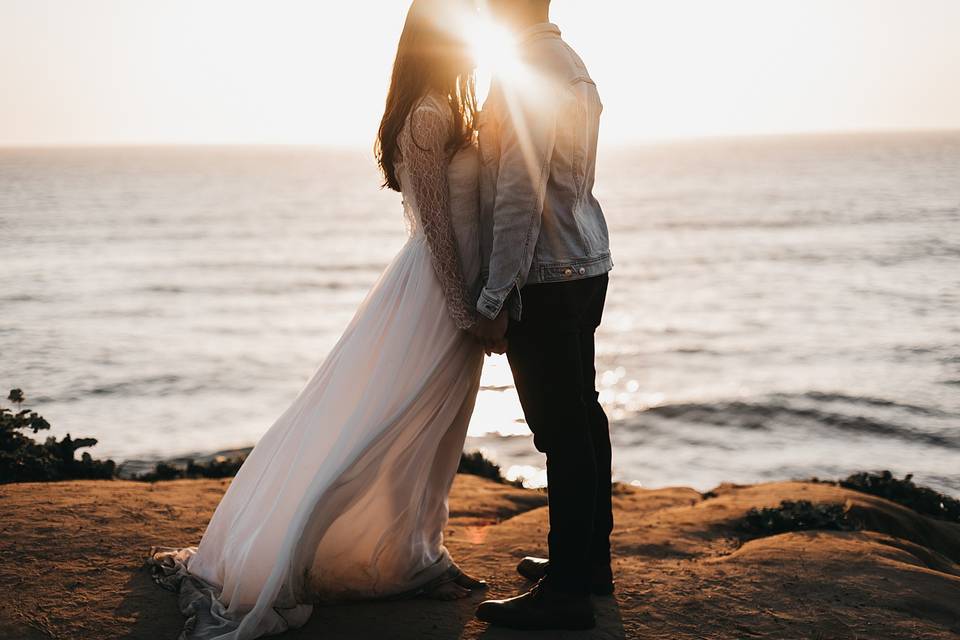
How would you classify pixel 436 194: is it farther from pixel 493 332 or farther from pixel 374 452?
pixel 374 452

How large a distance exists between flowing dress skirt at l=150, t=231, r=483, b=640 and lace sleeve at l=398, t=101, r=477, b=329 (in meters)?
0.14

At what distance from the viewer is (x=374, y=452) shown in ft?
11.1

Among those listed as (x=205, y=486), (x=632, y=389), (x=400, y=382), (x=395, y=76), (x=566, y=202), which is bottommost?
(x=632, y=389)

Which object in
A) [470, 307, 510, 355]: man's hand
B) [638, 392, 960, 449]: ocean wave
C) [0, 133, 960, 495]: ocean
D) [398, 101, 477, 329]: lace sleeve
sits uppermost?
[398, 101, 477, 329]: lace sleeve

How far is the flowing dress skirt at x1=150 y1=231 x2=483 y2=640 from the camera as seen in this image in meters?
3.33

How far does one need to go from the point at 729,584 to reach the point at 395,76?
8.75 ft

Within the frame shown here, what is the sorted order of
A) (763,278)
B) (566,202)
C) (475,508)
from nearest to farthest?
1. (566,202)
2. (475,508)
3. (763,278)

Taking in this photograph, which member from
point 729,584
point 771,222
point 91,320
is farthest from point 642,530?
point 771,222

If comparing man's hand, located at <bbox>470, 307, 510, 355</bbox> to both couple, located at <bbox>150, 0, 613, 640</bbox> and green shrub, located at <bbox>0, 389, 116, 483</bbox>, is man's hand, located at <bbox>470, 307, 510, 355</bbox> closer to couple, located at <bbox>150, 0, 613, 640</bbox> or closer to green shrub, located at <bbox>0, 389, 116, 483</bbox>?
couple, located at <bbox>150, 0, 613, 640</bbox>

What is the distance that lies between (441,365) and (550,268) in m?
0.63

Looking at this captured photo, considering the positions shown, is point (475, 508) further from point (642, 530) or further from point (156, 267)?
point (156, 267)

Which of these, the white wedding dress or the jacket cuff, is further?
the white wedding dress

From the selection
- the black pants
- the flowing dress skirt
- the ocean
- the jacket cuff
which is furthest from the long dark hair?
the ocean

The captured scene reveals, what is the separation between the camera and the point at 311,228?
48781 millimetres
